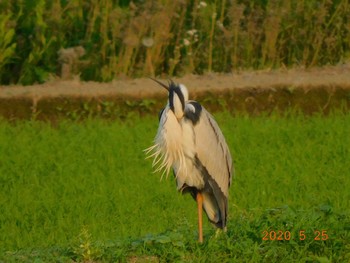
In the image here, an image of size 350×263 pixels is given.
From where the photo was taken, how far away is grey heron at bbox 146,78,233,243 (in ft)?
20.2

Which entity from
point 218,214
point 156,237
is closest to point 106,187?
point 218,214

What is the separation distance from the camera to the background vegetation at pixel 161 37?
9.99 meters

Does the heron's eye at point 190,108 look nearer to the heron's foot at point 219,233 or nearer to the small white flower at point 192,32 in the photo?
the heron's foot at point 219,233

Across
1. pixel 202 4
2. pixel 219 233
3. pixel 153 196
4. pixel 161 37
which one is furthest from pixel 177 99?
pixel 202 4

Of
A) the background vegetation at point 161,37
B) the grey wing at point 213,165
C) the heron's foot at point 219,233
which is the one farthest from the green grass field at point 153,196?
the background vegetation at point 161,37

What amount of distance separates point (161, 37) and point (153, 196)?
9.68 ft

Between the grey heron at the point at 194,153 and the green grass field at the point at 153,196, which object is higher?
the grey heron at the point at 194,153

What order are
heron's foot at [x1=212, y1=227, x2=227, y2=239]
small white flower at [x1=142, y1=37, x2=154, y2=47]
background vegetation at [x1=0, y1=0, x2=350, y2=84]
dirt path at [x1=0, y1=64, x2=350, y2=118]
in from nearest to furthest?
heron's foot at [x1=212, y1=227, x2=227, y2=239] < dirt path at [x1=0, y1=64, x2=350, y2=118] < background vegetation at [x1=0, y1=0, x2=350, y2=84] < small white flower at [x1=142, y1=37, x2=154, y2=47]

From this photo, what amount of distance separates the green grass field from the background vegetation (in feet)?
3.12

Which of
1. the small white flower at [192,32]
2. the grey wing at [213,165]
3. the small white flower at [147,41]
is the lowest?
the grey wing at [213,165]

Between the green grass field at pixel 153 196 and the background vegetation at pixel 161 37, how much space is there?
0.95 m

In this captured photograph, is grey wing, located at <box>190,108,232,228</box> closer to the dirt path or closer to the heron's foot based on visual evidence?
the heron's foot

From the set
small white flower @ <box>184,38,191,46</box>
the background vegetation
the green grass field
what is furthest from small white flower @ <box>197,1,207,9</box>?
the green grass field

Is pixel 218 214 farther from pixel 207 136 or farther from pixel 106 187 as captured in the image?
pixel 106 187
